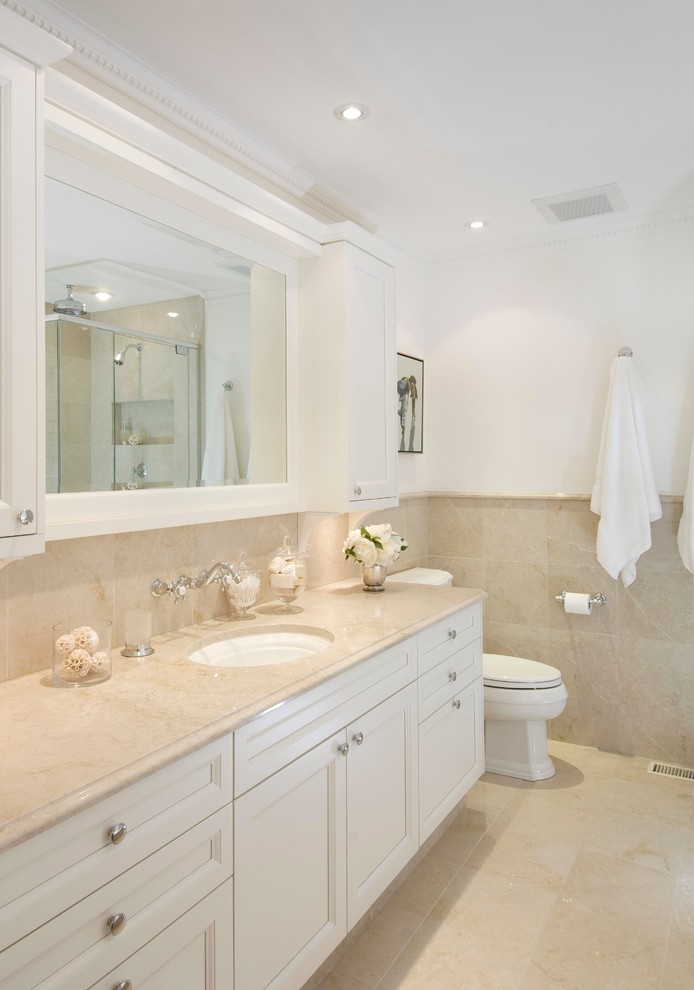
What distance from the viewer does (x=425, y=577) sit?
3.36 m

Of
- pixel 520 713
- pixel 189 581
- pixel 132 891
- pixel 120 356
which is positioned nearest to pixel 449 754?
pixel 520 713

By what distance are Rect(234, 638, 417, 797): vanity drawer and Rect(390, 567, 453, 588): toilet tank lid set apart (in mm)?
1161

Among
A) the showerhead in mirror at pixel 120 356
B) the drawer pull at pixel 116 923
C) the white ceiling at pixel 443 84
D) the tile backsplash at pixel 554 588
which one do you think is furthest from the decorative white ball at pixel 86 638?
the white ceiling at pixel 443 84

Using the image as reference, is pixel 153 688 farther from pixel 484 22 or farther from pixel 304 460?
pixel 484 22

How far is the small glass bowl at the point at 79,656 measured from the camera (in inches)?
60.1

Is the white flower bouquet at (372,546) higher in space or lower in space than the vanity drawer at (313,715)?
higher

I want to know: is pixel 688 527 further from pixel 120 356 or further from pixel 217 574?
pixel 120 356

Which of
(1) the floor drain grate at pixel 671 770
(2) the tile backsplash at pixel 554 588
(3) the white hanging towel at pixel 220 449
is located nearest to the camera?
(3) the white hanging towel at pixel 220 449

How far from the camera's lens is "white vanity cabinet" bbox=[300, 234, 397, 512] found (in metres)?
2.49

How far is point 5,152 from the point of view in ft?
4.21

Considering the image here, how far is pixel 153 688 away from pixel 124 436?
27.3 inches

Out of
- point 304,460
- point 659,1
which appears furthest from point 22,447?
point 659,1

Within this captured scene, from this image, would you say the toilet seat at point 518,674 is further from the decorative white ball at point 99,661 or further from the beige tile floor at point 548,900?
the decorative white ball at point 99,661

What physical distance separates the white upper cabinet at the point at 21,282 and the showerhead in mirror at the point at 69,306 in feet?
1.00
